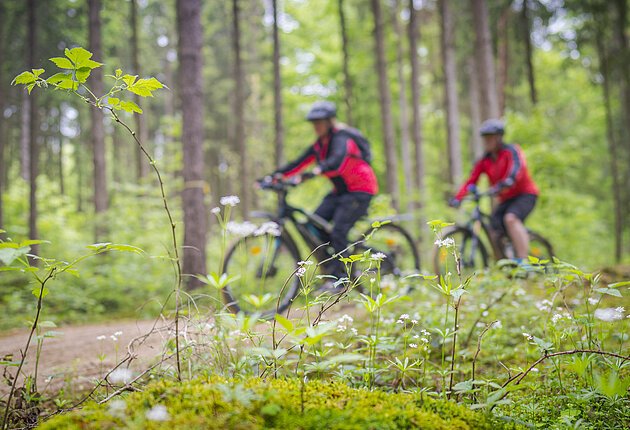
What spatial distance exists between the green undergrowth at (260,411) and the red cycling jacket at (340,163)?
150 inches

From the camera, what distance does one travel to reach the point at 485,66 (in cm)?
Result: 998

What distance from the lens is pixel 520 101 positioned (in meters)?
21.3

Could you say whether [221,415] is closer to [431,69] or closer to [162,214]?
[162,214]

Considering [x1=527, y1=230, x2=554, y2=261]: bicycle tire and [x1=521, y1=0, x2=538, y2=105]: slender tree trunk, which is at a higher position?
[x1=521, y1=0, x2=538, y2=105]: slender tree trunk

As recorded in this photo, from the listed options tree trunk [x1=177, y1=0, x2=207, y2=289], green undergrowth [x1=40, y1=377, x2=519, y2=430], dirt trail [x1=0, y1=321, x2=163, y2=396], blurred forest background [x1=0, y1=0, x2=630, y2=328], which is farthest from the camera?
blurred forest background [x1=0, y1=0, x2=630, y2=328]

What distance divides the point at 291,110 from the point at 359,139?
15.3 metres

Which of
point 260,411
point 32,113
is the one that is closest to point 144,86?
point 260,411

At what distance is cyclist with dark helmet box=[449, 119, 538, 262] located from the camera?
636 centimetres

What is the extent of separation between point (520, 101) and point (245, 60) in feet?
43.9

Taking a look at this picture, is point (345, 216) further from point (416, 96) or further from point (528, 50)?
point (416, 96)

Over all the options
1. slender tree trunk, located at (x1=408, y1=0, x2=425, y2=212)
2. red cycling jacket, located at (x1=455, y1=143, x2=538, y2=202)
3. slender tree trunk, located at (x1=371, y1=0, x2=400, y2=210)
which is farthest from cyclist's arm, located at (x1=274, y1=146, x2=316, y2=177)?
slender tree trunk, located at (x1=408, y1=0, x2=425, y2=212)

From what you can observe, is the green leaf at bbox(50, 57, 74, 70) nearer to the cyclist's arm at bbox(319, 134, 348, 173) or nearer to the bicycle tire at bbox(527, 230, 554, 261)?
the cyclist's arm at bbox(319, 134, 348, 173)

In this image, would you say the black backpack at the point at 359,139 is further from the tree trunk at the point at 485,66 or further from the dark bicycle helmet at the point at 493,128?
the tree trunk at the point at 485,66

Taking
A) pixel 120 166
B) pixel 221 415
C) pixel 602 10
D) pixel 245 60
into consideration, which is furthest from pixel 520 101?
pixel 221 415
